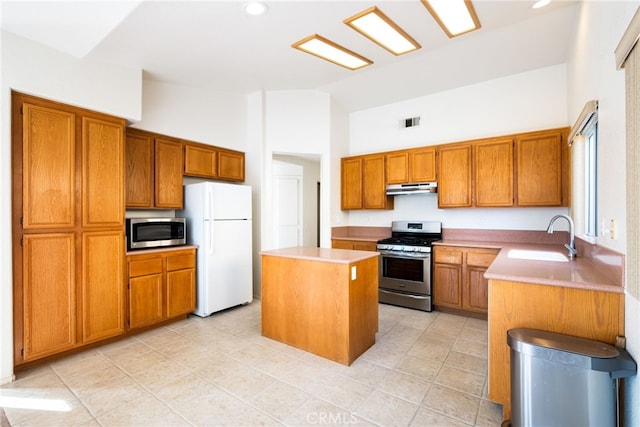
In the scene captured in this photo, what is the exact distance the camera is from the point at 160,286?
3441 mm

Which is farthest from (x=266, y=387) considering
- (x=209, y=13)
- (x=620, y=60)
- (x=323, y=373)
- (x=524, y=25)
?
(x=524, y=25)

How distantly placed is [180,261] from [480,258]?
369cm

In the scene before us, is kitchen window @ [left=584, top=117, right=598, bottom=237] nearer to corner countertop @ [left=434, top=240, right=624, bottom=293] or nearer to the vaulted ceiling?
corner countertop @ [left=434, top=240, right=624, bottom=293]

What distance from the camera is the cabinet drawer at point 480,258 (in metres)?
3.56

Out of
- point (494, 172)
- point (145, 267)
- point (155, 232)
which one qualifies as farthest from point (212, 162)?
point (494, 172)

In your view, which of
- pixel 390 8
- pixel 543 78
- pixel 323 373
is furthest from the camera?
pixel 543 78

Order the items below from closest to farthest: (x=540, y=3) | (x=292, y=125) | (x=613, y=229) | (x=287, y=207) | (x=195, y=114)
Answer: (x=613, y=229) → (x=540, y=3) → (x=195, y=114) → (x=292, y=125) → (x=287, y=207)

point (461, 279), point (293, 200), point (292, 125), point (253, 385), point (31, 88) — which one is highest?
point (292, 125)

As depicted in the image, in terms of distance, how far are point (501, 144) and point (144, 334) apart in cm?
477

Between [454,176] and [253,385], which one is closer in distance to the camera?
[253,385]

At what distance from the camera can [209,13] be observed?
2.57 metres

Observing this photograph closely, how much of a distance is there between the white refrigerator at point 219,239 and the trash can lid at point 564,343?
327 centimetres

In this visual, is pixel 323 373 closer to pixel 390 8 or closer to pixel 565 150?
pixel 390 8

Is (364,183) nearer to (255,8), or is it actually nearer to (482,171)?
(482,171)
